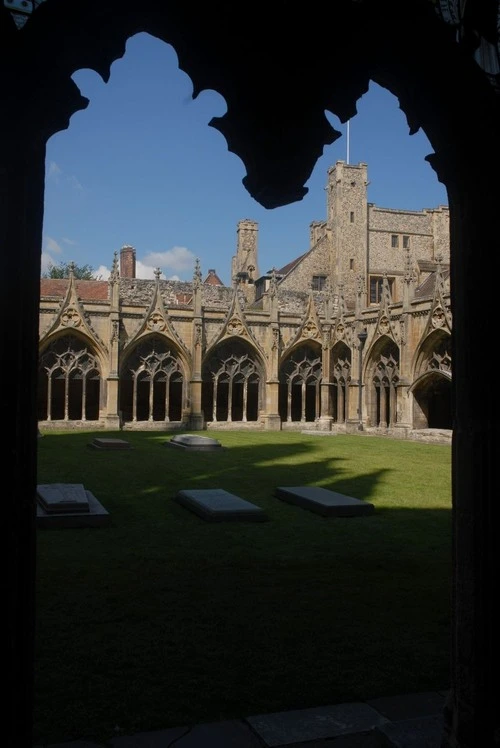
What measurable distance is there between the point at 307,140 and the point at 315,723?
8.37 ft

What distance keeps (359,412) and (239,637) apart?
23420 mm

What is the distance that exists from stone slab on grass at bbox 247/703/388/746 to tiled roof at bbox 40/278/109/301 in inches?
1272

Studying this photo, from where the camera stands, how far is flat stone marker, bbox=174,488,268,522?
8.38 m

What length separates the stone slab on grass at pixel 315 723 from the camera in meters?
3.00

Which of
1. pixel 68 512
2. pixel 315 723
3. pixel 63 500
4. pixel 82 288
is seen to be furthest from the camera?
pixel 82 288

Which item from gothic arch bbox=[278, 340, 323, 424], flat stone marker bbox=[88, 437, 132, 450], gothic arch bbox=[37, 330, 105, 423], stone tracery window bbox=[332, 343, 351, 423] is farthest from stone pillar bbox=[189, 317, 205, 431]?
flat stone marker bbox=[88, 437, 132, 450]

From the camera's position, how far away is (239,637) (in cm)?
438

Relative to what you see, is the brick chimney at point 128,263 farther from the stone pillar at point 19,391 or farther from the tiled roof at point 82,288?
the stone pillar at point 19,391

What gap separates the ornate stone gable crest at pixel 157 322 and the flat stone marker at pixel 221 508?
18.1 meters

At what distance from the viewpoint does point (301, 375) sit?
29.7 m

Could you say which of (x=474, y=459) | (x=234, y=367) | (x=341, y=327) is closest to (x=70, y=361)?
(x=234, y=367)

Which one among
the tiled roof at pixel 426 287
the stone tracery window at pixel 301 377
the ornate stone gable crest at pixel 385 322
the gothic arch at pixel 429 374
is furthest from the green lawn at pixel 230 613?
the tiled roof at pixel 426 287

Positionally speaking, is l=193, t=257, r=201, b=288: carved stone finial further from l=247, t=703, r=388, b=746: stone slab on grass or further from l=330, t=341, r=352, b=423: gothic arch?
l=247, t=703, r=388, b=746: stone slab on grass

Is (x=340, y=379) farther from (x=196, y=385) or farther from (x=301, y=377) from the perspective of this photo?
(x=196, y=385)
